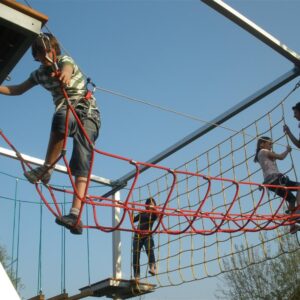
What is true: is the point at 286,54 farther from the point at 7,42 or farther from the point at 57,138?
the point at 7,42

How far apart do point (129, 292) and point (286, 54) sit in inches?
109

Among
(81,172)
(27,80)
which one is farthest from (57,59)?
(81,172)

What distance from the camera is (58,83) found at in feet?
8.89

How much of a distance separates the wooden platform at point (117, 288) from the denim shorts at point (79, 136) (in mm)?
2385

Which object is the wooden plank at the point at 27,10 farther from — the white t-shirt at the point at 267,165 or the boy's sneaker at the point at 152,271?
the boy's sneaker at the point at 152,271

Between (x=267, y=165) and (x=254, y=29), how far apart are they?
4.47 ft

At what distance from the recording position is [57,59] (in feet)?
8.68

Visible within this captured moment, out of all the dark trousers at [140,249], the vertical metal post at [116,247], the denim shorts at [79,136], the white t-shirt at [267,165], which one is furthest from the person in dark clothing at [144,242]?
the denim shorts at [79,136]

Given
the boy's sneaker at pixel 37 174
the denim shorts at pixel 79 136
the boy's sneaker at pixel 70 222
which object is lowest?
the boy's sneaker at pixel 70 222

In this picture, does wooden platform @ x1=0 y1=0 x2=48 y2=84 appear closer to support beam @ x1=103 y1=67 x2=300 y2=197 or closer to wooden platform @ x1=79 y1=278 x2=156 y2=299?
support beam @ x1=103 y1=67 x2=300 y2=197

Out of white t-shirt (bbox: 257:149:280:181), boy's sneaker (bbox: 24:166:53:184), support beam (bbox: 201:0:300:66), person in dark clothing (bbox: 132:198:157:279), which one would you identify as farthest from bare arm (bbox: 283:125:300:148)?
boy's sneaker (bbox: 24:166:53:184)

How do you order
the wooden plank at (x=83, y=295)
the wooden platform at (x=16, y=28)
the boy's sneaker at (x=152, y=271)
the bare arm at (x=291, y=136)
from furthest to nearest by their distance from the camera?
the boy's sneaker at (x=152, y=271), the wooden plank at (x=83, y=295), the bare arm at (x=291, y=136), the wooden platform at (x=16, y=28)

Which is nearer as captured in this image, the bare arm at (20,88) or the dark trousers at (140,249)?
the bare arm at (20,88)

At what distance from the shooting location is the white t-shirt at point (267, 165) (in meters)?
4.19
